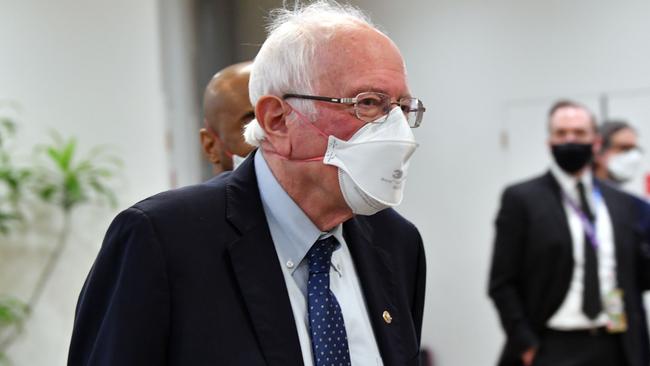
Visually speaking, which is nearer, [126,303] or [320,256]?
[126,303]

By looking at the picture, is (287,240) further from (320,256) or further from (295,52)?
(295,52)

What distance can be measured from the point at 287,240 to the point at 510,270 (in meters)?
2.48

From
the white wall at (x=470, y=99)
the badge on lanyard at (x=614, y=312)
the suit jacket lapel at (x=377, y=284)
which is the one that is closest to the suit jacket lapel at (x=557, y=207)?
the badge on lanyard at (x=614, y=312)

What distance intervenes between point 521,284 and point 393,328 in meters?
2.37

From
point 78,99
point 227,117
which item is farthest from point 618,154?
point 227,117

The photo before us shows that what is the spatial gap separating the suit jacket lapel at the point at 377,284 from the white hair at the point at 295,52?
0.28 m

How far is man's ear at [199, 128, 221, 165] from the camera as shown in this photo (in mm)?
2174

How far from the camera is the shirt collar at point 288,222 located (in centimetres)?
149

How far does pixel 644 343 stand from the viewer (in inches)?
144

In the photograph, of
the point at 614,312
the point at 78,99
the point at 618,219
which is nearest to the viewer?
the point at 614,312

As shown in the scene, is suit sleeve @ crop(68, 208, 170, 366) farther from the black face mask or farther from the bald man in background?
the black face mask

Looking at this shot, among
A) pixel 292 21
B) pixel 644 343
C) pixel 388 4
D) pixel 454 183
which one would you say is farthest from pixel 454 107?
pixel 292 21

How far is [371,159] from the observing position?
1477mm

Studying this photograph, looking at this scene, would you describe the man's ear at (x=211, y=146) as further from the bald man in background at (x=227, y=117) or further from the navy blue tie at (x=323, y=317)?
the navy blue tie at (x=323, y=317)
